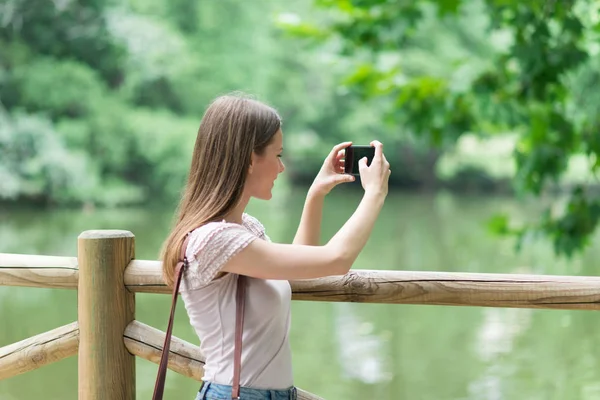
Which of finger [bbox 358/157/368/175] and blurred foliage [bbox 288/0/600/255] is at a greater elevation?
blurred foliage [bbox 288/0/600/255]

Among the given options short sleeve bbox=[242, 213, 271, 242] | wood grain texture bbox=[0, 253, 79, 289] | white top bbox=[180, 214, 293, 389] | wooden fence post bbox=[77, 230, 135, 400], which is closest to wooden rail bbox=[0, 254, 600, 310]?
short sleeve bbox=[242, 213, 271, 242]

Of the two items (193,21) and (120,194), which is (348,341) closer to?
(120,194)

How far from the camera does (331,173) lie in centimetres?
177

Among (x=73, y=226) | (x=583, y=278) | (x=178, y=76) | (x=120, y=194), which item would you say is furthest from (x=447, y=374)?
(x=178, y=76)

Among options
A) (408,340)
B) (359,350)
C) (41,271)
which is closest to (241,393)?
(41,271)

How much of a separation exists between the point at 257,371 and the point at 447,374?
4.61 meters

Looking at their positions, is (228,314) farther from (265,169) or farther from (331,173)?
(331,173)

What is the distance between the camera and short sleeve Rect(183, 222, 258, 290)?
1504 millimetres

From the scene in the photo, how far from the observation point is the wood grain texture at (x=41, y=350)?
202cm

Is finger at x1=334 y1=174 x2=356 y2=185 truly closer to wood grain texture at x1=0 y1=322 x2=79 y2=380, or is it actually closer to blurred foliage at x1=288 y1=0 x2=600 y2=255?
wood grain texture at x1=0 y1=322 x2=79 y2=380

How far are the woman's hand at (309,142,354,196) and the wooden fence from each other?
209 millimetres

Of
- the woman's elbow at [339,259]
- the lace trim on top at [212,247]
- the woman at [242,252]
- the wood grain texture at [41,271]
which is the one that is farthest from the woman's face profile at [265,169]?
the wood grain texture at [41,271]

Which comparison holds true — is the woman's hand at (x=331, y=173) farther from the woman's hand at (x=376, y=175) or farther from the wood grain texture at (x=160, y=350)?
the wood grain texture at (x=160, y=350)

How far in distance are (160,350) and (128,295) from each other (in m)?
0.15
